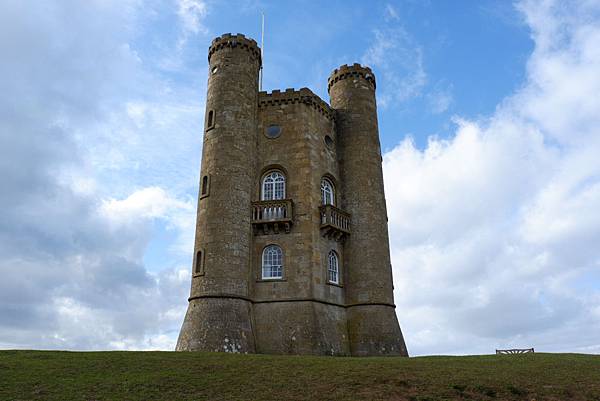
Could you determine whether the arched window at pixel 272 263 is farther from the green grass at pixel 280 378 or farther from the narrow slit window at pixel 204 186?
the green grass at pixel 280 378

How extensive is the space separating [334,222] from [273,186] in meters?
4.35

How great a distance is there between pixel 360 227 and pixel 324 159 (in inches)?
194

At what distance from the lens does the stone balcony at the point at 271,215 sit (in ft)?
97.7

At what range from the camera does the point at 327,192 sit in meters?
32.9

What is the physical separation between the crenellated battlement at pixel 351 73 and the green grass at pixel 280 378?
2170 cm

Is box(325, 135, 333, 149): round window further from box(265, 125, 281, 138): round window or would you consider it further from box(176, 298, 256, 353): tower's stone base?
box(176, 298, 256, 353): tower's stone base

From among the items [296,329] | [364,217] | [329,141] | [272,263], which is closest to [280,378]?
[296,329]

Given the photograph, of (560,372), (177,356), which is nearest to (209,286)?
(177,356)

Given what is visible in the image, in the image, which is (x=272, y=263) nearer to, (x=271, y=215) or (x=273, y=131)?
(x=271, y=215)

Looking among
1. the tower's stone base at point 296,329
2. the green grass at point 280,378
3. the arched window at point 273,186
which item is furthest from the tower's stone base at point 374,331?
the green grass at point 280,378

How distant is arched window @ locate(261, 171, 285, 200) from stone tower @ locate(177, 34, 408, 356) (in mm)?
64

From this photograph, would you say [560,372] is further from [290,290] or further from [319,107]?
[319,107]

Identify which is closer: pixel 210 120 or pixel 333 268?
pixel 333 268

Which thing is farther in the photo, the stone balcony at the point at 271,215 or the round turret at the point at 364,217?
the round turret at the point at 364,217
